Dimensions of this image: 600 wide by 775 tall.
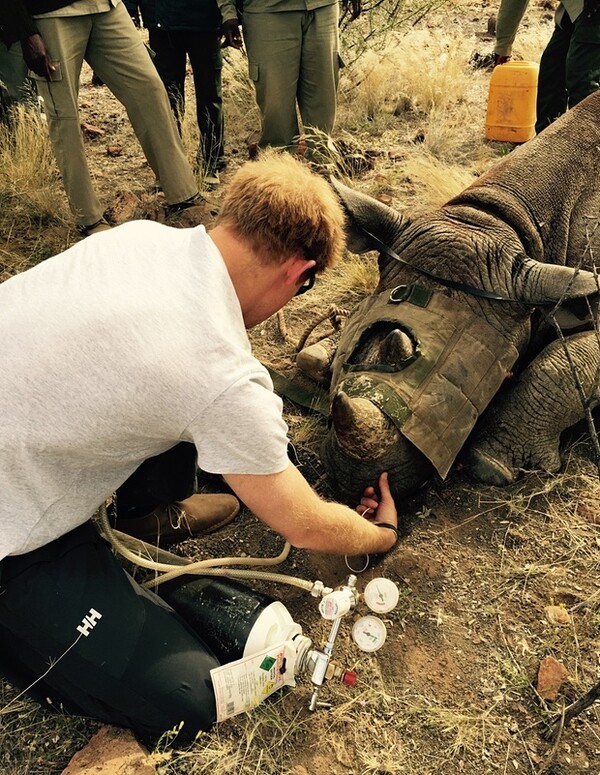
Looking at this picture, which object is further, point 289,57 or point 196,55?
point 196,55

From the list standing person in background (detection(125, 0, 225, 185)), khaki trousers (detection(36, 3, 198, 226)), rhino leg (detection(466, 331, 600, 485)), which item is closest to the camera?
rhino leg (detection(466, 331, 600, 485))

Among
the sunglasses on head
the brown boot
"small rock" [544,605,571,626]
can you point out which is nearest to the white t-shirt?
the sunglasses on head

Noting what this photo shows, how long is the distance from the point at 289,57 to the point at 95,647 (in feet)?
18.1

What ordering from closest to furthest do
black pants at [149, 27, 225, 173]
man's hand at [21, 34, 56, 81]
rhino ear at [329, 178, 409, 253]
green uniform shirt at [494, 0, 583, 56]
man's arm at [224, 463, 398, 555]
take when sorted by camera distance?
1. man's arm at [224, 463, 398, 555]
2. rhino ear at [329, 178, 409, 253]
3. man's hand at [21, 34, 56, 81]
4. black pants at [149, 27, 225, 173]
5. green uniform shirt at [494, 0, 583, 56]

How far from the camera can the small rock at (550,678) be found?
3055mm

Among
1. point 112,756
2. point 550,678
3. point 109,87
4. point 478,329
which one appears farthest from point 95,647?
point 109,87

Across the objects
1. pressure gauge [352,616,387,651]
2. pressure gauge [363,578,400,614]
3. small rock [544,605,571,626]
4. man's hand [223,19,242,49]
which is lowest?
small rock [544,605,571,626]

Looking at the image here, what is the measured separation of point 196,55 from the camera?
6.80 meters

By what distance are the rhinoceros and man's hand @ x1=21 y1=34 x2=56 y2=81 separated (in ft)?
8.90

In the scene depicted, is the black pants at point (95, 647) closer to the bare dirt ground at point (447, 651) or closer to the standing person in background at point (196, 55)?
the bare dirt ground at point (447, 651)

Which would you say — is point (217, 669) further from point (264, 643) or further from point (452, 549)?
point (452, 549)

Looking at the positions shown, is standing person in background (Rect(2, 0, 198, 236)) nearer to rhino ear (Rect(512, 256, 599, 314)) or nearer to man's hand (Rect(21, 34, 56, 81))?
man's hand (Rect(21, 34, 56, 81))

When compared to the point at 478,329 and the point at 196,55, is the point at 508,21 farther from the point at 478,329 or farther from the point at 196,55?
the point at 478,329

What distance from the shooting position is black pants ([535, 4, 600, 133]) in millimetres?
6629
